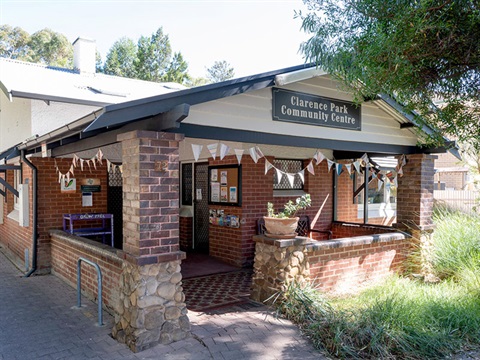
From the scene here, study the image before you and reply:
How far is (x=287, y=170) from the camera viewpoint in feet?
29.4

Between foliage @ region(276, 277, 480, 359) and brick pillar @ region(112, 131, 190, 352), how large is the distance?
1568 millimetres

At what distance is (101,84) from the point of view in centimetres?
995

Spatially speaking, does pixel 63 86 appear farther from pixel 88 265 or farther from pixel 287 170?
pixel 287 170

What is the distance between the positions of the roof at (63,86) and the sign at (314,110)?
12.4 ft

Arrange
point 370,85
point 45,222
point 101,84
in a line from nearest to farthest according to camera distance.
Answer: point 370,85, point 45,222, point 101,84

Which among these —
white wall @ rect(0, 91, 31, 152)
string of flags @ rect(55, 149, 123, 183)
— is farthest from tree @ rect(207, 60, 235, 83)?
string of flags @ rect(55, 149, 123, 183)

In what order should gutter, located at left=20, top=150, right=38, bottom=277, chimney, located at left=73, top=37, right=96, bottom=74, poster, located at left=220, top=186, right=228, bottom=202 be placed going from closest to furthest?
gutter, located at left=20, top=150, right=38, bottom=277, poster, located at left=220, top=186, right=228, bottom=202, chimney, located at left=73, top=37, right=96, bottom=74

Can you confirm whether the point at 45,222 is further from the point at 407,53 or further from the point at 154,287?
the point at 407,53

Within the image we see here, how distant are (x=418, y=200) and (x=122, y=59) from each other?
33.7m

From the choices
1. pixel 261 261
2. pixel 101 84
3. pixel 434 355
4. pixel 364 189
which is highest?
pixel 101 84

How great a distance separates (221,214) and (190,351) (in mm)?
4341

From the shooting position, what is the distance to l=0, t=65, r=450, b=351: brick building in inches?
171

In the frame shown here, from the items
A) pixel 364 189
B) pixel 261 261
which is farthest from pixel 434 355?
pixel 364 189

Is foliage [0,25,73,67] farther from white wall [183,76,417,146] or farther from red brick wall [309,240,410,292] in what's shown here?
red brick wall [309,240,410,292]
